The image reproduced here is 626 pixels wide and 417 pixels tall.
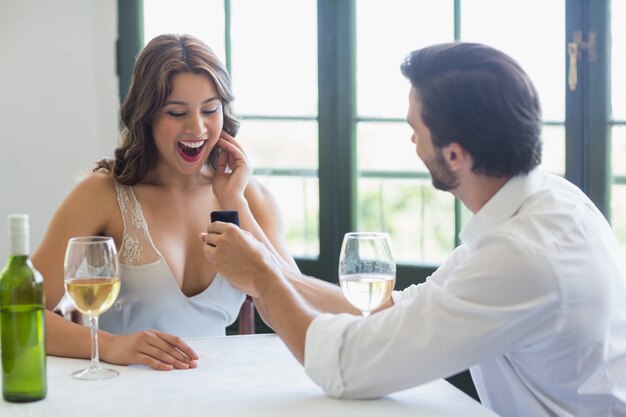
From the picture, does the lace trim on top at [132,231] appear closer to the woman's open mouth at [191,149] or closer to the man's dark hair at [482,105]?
the woman's open mouth at [191,149]

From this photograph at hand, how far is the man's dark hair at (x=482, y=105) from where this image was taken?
5.43 ft

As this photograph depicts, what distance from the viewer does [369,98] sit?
3363 mm

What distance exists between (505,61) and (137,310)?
4.01ft

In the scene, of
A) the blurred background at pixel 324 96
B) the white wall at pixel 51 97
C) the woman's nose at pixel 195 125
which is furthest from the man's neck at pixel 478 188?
the white wall at pixel 51 97

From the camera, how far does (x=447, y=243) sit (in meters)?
3.31

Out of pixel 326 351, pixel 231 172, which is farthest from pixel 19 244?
pixel 231 172

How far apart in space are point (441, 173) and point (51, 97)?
2.31m

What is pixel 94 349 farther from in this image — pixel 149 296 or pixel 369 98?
pixel 369 98

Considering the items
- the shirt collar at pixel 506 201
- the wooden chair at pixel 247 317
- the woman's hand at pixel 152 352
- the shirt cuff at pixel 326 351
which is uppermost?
the shirt collar at pixel 506 201

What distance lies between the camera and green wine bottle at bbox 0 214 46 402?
158cm

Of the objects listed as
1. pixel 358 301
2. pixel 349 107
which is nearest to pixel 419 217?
pixel 349 107

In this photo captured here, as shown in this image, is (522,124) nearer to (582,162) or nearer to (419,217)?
(582,162)

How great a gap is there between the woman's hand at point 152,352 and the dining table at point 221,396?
2 centimetres

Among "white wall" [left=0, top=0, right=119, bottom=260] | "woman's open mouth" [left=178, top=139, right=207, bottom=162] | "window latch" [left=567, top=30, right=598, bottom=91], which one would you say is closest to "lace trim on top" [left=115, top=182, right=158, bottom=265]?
"woman's open mouth" [left=178, top=139, right=207, bottom=162]
